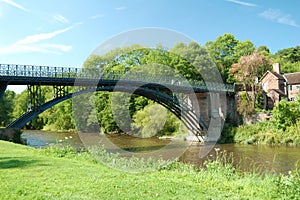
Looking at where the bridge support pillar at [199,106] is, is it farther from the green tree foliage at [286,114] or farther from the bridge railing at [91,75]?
the green tree foliage at [286,114]

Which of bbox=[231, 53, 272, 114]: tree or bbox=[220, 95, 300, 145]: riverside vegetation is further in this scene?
bbox=[231, 53, 272, 114]: tree

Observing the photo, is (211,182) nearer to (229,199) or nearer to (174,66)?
(229,199)

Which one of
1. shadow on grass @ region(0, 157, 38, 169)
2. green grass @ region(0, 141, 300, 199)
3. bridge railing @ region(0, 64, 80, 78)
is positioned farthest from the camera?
bridge railing @ region(0, 64, 80, 78)

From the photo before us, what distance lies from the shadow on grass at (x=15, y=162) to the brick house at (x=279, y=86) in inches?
1211

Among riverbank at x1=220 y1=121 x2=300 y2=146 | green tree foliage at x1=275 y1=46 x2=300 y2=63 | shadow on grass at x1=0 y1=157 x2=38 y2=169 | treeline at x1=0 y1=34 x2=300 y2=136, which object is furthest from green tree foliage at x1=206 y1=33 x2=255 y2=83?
shadow on grass at x1=0 y1=157 x2=38 y2=169

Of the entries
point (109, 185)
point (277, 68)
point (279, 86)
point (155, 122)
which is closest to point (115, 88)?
point (155, 122)

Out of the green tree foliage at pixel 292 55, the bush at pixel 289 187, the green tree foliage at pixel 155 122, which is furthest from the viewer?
the green tree foliage at pixel 292 55

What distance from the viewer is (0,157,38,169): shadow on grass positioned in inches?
327

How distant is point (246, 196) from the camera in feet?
21.5

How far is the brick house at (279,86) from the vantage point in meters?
34.7

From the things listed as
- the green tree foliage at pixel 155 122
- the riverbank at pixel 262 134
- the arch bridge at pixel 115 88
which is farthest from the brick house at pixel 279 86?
the green tree foliage at pixel 155 122

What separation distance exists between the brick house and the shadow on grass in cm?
3075

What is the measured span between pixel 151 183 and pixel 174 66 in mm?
29862

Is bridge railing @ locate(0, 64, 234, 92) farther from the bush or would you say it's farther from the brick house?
the bush
